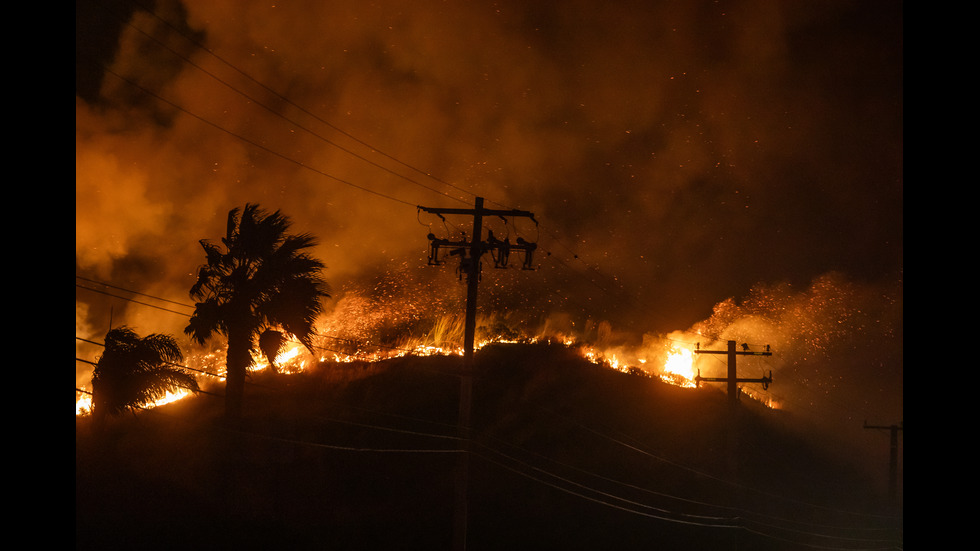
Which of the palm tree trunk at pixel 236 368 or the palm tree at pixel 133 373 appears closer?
the palm tree at pixel 133 373

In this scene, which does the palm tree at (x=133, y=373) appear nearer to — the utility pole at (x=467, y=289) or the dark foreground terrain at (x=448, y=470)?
the dark foreground terrain at (x=448, y=470)

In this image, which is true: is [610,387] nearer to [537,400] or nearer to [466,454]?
Result: [537,400]

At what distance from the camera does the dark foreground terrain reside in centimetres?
2523

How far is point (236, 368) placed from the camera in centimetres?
2198

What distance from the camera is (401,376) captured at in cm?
4234

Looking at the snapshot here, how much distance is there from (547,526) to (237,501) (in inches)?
522

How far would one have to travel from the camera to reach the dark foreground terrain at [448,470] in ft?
82.8

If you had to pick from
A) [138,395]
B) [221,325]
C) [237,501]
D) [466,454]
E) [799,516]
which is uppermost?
[221,325]

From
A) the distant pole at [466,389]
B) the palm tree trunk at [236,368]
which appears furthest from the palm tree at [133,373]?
the distant pole at [466,389]

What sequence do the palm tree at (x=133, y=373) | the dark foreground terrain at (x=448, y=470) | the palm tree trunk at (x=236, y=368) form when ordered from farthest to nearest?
the dark foreground terrain at (x=448, y=470), the palm tree trunk at (x=236, y=368), the palm tree at (x=133, y=373)

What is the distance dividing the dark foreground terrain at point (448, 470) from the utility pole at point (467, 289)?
2037mm

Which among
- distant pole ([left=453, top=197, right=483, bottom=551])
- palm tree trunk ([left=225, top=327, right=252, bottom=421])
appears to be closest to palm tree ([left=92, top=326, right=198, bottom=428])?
palm tree trunk ([left=225, top=327, right=252, bottom=421])

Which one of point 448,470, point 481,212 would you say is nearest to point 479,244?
point 481,212

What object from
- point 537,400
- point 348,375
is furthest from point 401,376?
point 537,400
